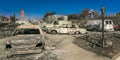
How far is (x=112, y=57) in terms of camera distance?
9.74m

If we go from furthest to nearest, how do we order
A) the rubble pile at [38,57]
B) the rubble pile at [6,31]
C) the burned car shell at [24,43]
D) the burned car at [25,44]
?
1. the rubble pile at [6,31]
2. the burned car shell at [24,43]
3. the burned car at [25,44]
4. the rubble pile at [38,57]

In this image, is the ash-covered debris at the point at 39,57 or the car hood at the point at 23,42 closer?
the ash-covered debris at the point at 39,57

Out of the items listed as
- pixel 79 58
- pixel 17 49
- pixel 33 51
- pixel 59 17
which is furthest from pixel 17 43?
pixel 59 17

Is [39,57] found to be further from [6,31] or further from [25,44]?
[6,31]

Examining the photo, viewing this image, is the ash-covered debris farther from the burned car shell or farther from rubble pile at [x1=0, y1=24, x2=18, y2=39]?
rubble pile at [x1=0, y1=24, x2=18, y2=39]

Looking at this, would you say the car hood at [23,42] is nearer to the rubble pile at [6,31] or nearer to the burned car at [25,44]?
the burned car at [25,44]

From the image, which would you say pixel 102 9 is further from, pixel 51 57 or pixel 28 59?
pixel 28 59

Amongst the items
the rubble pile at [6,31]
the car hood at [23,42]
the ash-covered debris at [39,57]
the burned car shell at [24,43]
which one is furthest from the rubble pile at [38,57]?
the rubble pile at [6,31]

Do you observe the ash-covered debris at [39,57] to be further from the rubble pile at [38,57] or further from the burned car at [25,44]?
the burned car at [25,44]

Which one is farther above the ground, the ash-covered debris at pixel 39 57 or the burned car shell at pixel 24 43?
the burned car shell at pixel 24 43

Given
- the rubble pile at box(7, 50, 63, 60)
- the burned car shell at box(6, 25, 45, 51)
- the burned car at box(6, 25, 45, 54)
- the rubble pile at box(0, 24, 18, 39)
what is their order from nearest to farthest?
the rubble pile at box(7, 50, 63, 60), the burned car at box(6, 25, 45, 54), the burned car shell at box(6, 25, 45, 51), the rubble pile at box(0, 24, 18, 39)

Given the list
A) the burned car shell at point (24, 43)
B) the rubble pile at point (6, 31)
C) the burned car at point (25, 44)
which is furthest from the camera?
the rubble pile at point (6, 31)

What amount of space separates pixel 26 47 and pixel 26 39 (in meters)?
0.62

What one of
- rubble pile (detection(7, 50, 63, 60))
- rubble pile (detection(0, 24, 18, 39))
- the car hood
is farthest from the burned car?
rubble pile (detection(0, 24, 18, 39))
